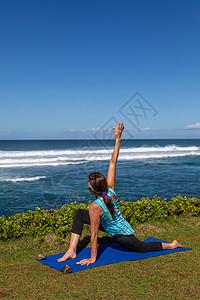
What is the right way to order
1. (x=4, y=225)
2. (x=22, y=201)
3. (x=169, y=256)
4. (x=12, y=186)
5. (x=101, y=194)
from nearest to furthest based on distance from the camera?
(x=101, y=194) < (x=169, y=256) < (x=4, y=225) < (x=22, y=201) < (x=12, y=186)

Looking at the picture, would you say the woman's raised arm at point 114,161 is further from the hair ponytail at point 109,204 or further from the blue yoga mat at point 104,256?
the blue yoga mat at point 104,256

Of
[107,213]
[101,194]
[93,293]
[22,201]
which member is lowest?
[22,201]

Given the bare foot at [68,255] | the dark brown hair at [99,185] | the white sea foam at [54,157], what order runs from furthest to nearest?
the white sea foam at [54,157], the bare foot at [68,255], the dark brown hair at [99,185]

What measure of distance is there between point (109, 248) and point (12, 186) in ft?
44.3

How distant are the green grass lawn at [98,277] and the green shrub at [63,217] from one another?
0.91ft

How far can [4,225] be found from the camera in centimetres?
589

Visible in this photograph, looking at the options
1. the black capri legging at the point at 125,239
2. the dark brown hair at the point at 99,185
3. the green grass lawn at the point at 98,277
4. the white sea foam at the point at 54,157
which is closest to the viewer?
the green grass lawn at the point at 98,277

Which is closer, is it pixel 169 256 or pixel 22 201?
pixel 169 256

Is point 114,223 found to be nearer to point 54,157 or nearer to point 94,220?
point 94,220

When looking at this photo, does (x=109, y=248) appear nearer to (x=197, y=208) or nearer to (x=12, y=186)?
(x=197, y=208)

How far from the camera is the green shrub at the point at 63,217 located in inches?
235

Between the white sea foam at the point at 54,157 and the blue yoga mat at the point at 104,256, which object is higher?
the blue yoga mat at the point at 104,256

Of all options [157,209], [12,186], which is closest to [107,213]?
[157,209]

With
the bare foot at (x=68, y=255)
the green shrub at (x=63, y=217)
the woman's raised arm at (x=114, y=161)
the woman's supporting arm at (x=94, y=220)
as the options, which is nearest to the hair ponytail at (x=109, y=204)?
the woman's supporting arm at (x=94, y=220)
